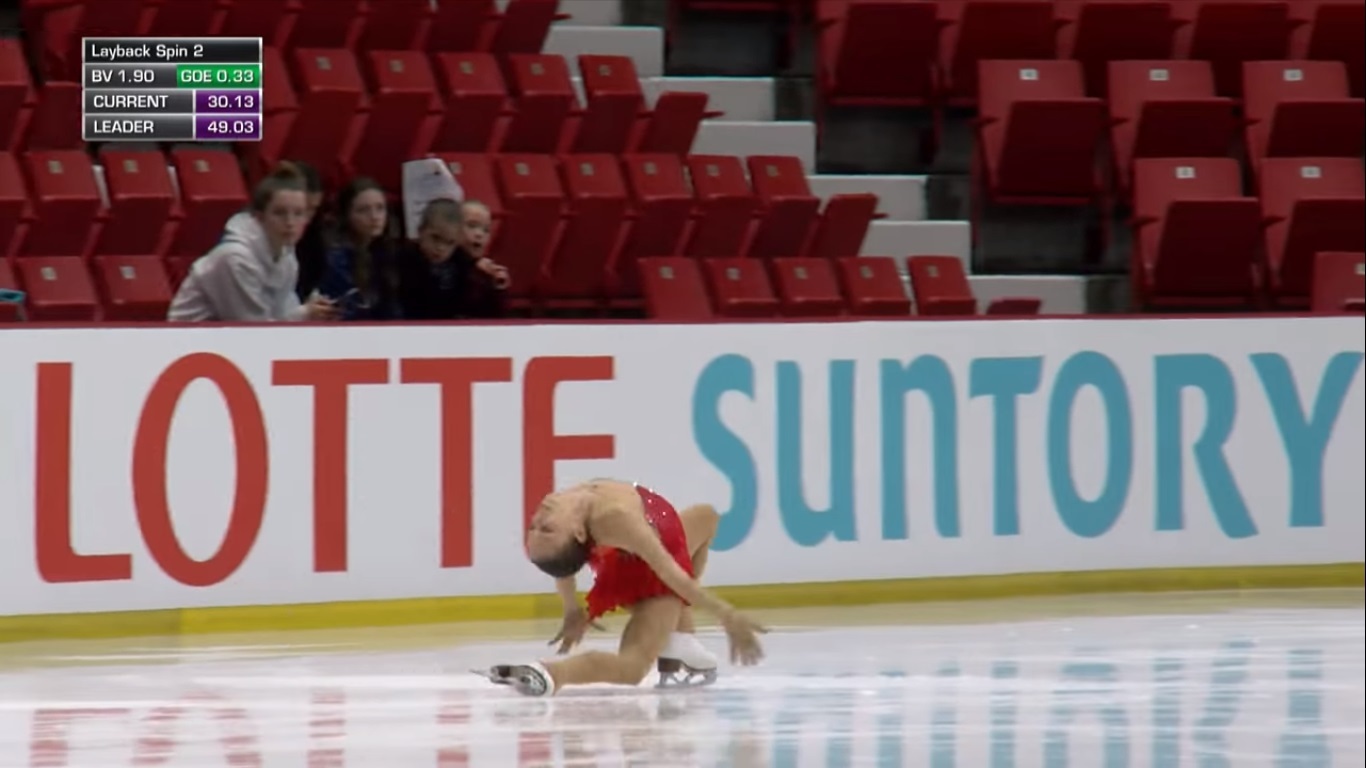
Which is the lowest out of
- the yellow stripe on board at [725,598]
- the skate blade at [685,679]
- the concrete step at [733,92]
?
the yellow stripe on board at [725,598]

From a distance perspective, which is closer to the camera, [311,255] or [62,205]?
[311,255]

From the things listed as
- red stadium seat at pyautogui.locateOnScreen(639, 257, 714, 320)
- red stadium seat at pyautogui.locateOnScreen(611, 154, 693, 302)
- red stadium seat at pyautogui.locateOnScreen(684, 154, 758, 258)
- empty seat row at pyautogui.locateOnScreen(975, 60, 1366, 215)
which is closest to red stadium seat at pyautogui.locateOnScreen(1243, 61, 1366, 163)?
empty seat row at pyautogui.locateOnScreen(975, 60, 1366, 215)

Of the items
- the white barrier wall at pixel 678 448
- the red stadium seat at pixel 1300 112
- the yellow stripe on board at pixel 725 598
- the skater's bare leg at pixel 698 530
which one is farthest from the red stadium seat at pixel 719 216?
the skater's bare leg at pixel 698 530

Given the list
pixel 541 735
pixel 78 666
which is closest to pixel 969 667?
pixel 541 735

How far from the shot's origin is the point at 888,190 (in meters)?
11.3

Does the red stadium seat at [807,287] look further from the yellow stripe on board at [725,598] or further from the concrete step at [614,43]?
the concrete step at [614,43]

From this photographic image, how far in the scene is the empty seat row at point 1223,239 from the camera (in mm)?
10695

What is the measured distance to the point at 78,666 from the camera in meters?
7.07

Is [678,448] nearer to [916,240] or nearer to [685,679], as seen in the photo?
[685,679]

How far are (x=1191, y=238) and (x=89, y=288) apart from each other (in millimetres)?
4745

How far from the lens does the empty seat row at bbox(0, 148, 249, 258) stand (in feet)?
29.6

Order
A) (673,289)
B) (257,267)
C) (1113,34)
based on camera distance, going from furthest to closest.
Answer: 1. (1113,34)
2. (673,289)
3. (257,267)

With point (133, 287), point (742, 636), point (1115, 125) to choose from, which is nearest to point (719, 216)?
point (1115, 125)
